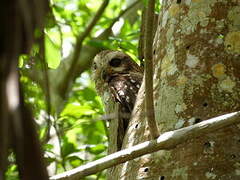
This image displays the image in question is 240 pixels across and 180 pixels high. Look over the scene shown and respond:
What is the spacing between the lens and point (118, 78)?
159 inches

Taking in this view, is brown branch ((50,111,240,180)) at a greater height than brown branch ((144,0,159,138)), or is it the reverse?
brown branch ((144,0,159,138))

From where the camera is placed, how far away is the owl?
3.68 meters

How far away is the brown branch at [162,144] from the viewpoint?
1832mm

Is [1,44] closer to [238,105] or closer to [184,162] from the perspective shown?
[184,162]

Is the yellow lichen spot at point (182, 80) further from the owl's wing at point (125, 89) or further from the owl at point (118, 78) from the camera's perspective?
the owl at point (118, 78)

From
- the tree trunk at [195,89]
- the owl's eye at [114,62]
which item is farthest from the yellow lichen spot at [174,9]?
the owl's eye at [114,62]

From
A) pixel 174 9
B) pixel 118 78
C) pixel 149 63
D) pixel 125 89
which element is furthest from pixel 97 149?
pixel 149 63

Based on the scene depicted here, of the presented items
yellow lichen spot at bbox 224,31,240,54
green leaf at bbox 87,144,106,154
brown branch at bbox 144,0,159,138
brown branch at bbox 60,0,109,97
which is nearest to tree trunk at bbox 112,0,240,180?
yellow lichen spot at bbox 224,31,240,54

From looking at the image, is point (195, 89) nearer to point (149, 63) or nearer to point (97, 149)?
point (149, 63)

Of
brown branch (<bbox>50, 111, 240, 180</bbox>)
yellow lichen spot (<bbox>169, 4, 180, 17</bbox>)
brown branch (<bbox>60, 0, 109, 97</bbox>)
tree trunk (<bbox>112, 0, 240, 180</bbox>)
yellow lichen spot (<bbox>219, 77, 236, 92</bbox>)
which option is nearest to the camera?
brown branch (<bbox>50, 111, 240, 180</bbox>)

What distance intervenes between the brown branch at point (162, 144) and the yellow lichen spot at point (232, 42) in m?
0.66

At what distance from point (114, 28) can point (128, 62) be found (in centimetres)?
112

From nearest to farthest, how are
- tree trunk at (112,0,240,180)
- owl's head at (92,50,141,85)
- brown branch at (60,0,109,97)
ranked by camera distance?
1. tree trunk at (112,0,240,180)
2. owl's head at (92,50,141,85)
3. brown branch at (60,0,109,97)

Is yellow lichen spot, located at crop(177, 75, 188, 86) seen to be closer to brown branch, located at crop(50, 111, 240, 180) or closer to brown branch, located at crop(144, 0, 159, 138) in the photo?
brown branch, located at crop(144, 0, 159, 138)
